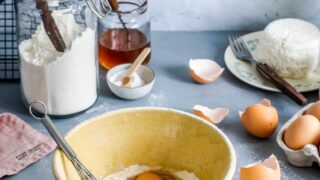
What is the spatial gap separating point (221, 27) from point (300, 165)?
362 millimetres

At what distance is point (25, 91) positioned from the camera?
0.87m

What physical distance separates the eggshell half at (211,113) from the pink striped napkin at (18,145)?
0.63 ft

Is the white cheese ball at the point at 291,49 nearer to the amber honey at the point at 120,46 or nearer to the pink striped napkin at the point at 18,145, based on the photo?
the amber honey at the point at 120,46

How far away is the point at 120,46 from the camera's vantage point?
97 centimetres

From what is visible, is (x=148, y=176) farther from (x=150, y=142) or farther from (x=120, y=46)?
(x=120, y=46)

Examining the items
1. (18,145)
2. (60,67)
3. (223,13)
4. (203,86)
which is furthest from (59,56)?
(223,13)

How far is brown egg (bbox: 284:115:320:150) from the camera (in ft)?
2.54

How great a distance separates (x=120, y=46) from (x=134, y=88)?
100 millimetres

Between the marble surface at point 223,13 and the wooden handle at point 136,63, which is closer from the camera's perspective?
the wooden handle at point 136,63

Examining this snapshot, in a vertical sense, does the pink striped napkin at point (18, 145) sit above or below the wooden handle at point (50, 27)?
below

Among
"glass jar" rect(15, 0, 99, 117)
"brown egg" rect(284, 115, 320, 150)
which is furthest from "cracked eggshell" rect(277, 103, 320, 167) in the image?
"glass jar" rect(15, 0, 99, 117)

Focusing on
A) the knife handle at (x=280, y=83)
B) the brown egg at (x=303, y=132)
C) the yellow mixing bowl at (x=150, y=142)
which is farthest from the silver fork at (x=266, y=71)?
the yellow mixing bowl at (x=150, y=142)

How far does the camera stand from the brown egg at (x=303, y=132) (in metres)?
0.77

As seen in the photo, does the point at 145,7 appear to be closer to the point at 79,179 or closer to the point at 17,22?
the point at 17,22
